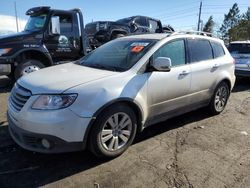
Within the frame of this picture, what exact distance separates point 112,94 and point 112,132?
528 mm

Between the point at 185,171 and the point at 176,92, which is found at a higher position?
the point at 176,92

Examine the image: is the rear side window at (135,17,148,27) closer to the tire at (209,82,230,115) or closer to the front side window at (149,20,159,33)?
the front side window at (149,20,159,33)

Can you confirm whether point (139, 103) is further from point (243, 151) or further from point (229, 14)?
point (229, 14)

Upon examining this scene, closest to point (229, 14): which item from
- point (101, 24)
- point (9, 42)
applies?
point (101, 24)

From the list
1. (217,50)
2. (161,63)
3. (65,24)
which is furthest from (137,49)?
(65,24)

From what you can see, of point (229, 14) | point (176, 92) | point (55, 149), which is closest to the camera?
point (55, 149)

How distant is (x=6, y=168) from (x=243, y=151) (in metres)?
3.33

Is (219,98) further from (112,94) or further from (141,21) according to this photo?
(141,21)

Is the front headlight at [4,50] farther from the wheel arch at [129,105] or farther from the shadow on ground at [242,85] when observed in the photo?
the shadow on ground at [242,85]

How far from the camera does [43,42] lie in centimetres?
851

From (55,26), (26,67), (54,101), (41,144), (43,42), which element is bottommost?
(26,67)

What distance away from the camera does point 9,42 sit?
798cm

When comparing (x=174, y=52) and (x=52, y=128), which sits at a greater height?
(x=174, y=52)

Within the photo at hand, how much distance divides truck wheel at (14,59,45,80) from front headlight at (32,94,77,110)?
4.98 meters
